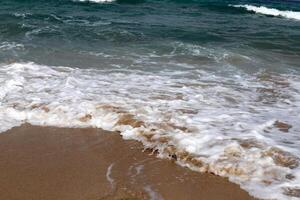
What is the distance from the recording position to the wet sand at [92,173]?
3926mm

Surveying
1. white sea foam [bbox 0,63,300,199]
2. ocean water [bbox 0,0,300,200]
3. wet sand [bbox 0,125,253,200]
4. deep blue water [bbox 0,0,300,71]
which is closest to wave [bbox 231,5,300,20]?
deep blue water [bbox 0,0,300,71]

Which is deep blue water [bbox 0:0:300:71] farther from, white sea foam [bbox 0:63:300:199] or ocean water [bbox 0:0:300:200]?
white sea foam [bbox 0:63:300:199]

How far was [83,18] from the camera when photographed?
17.2m

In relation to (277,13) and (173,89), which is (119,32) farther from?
(277,13)

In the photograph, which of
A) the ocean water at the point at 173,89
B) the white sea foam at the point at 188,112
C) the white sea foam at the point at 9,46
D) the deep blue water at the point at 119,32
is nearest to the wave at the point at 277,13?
the deep blue water at the point at 119,32

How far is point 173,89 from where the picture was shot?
7.43m

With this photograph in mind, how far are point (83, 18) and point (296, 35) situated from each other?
806 cm

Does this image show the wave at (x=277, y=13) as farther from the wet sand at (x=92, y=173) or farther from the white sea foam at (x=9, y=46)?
the wet sand at (x=92, y=173)

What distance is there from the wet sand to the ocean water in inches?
9.1

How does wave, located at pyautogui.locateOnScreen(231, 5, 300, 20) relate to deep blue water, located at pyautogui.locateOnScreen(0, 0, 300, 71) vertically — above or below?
below

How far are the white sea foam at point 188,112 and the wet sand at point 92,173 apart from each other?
0.23 metres

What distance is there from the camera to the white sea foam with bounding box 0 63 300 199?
4539mm

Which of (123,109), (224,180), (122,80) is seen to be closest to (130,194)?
(224,180)

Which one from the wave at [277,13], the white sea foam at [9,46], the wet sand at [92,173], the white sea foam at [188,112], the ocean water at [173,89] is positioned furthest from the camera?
the wave at [277,13]
